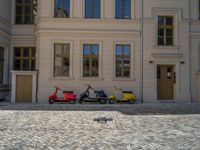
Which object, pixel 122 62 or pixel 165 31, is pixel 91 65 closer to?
pixel 122 62

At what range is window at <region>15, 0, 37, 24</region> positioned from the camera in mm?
22516

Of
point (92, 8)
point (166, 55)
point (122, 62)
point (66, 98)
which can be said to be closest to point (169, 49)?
point (166, 55)

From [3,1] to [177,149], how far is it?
19.1m

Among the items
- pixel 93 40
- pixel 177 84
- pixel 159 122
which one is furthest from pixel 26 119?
pixel 177 84

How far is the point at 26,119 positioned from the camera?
1123 centimetres

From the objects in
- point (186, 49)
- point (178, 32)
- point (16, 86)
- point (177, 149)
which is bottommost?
point (177, 149)

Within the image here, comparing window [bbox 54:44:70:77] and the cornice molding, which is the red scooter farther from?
the cornice molding

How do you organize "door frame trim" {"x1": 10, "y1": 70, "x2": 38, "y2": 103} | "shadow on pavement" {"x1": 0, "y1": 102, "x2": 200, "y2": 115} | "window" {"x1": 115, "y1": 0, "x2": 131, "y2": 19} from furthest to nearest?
"window" {"x1": 115, "y1": 0, "x2": 131, "y2": 19} < "door frame trim" {"x1": 10, "y1": 70, "x2": 38, "y2": 103} < "shadow on pavement" {"x1": 0, "y1": 102, "x2": 200, "y2": 115}

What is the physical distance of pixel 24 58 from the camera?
73.5ft

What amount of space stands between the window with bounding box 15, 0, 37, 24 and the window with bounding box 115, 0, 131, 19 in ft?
23.0

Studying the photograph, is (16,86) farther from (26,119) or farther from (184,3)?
(184,3)

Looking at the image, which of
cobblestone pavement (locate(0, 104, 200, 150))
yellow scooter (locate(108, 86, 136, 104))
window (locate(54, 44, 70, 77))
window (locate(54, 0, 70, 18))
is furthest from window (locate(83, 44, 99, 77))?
cobblestone pavement (locate(0, 104, 200, 150))

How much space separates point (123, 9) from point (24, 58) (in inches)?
355

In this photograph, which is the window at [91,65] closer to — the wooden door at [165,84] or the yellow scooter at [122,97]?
the yellow scooter at [122,97]
